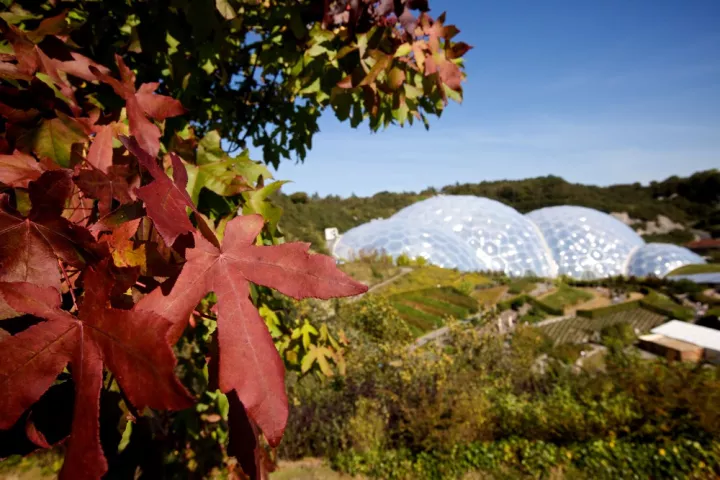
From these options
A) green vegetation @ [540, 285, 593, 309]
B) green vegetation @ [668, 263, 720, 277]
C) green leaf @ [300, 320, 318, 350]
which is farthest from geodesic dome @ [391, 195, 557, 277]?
green leaf @ [300, 320, 318, 350]

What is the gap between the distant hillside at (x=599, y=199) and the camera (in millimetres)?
46625

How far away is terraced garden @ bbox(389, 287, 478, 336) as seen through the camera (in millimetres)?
15141

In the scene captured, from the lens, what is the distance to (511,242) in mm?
29281

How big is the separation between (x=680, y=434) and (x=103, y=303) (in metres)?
6.89

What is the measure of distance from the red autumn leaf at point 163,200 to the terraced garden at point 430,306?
14.0 meters

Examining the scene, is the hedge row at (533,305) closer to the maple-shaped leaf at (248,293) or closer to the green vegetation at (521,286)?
the green vegetation at (521,286)

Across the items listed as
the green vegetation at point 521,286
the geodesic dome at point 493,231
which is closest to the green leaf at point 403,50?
the green vegetation at point 521,286

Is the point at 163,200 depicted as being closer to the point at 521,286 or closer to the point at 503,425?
the point at 503,425

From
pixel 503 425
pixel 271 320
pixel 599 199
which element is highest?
pixel 271 320

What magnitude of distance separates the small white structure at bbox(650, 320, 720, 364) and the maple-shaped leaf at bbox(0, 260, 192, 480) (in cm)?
1442

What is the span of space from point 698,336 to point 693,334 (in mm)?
188

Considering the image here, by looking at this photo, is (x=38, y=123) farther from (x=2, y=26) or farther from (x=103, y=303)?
(x=103, y=303)

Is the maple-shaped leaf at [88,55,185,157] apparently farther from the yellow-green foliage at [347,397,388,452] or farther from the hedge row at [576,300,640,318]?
the hedge row at [576,300,640,318]

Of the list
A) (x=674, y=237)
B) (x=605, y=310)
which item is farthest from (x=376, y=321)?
(x=674, y=237)
